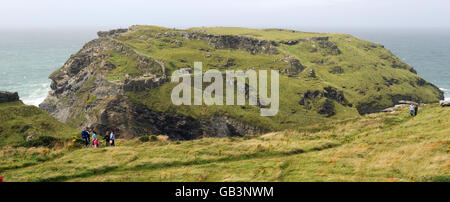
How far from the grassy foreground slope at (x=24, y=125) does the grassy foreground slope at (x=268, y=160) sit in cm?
1841

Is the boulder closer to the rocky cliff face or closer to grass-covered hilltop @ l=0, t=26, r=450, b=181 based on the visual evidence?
grass-covered hilltop @ l=0, t=26, r=450, b=181

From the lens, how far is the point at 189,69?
136m

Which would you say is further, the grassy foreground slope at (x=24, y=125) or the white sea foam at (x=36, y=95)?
the white sea foam at (x=36, y=95)

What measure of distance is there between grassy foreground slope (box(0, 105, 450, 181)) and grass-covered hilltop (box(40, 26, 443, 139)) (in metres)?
67.4

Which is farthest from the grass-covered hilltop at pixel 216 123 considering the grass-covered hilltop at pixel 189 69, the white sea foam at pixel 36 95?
the white sea foam at pixel 36 95

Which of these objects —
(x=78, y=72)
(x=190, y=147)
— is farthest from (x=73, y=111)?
(x=190, y=147)

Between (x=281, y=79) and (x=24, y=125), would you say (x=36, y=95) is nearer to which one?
(x=24, y=125)

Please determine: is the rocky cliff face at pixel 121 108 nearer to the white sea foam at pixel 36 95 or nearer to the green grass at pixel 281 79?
the green grass at pixel 281 79

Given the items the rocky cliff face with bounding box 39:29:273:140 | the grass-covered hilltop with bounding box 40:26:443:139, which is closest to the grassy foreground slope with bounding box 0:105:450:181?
the rocky cliff face with bounding box 39:29:273:140

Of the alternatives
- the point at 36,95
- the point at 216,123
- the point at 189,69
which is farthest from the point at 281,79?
the point at 36,95

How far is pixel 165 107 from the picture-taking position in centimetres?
10956

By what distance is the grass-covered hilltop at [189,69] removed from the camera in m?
106

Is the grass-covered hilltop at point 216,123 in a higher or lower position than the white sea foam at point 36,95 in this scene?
higher

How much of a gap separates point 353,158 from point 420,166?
5.36 m
